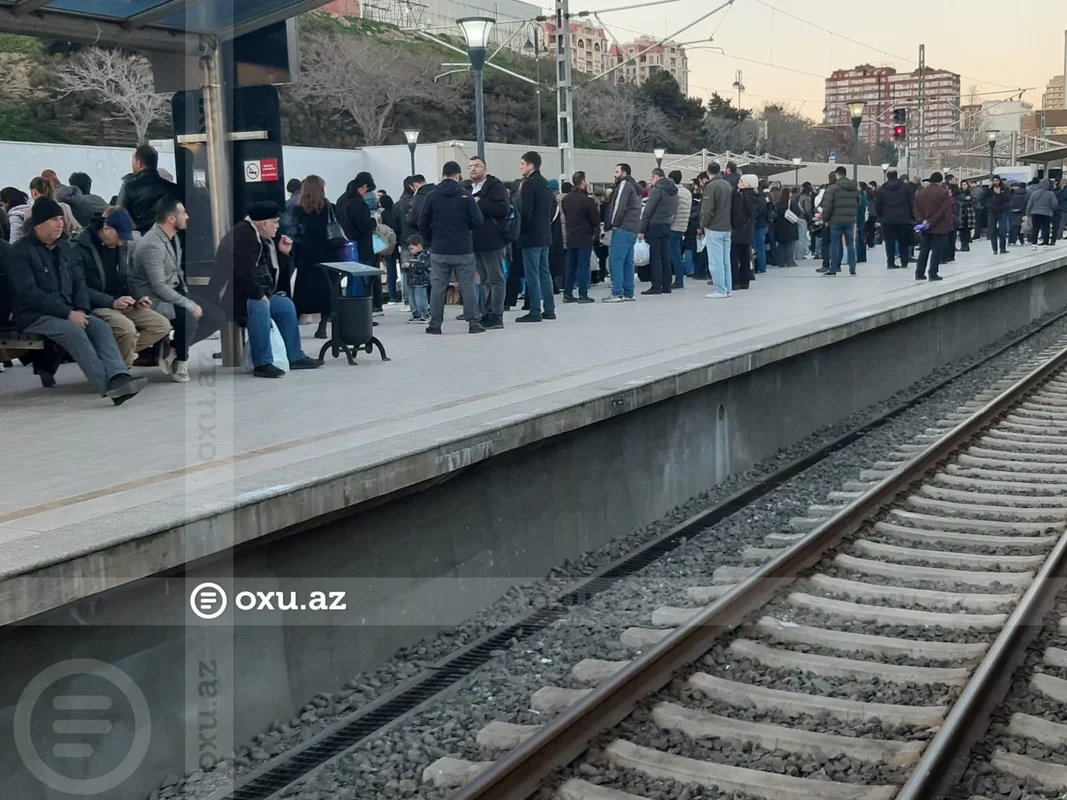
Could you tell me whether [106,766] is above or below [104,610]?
below

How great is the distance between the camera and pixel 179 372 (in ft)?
30.5

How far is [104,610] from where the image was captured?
4504 millimetres

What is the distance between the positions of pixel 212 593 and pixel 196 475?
2.84 feet

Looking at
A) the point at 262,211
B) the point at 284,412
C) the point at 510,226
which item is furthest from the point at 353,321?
the point at 510,226

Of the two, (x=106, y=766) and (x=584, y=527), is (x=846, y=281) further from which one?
(x=106, y=766)

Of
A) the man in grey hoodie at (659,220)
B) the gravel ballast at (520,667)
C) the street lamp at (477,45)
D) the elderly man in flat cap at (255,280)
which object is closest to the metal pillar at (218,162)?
the elderly man in flat cap at (255,280)

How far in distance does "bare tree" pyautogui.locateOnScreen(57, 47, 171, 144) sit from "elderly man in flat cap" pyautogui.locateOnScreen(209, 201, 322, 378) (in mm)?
33957

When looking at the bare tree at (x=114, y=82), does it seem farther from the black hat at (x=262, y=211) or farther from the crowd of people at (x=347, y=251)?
the black hat at (x=262, y=211)

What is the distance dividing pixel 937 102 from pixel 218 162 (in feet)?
508

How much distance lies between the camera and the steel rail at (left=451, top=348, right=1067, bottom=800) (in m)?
4.25

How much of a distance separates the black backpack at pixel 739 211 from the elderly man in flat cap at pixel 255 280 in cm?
947

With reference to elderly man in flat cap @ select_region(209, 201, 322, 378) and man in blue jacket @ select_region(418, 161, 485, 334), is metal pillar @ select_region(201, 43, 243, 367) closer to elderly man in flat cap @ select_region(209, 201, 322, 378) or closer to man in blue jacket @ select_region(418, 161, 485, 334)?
elderly man in flat cap @ select_region(209, 201, 322, 378)

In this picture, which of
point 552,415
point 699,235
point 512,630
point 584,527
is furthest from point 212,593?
point 699,235

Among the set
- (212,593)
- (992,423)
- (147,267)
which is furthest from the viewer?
(992,423)
